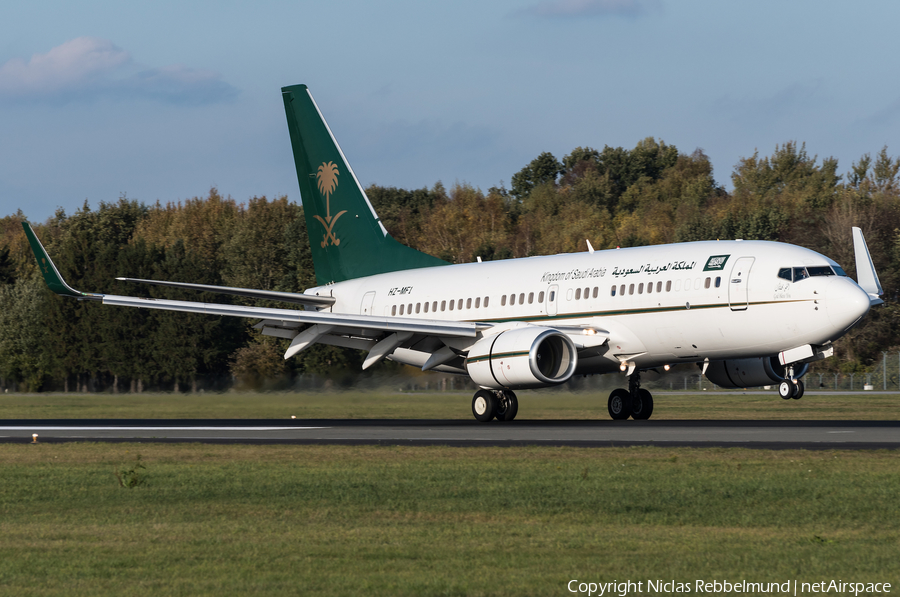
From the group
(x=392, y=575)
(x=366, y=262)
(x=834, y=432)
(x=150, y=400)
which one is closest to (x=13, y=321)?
(x=150, y=400)

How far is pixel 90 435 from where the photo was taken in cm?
2547

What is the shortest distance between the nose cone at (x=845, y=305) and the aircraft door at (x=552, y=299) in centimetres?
719

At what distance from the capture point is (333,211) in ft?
124

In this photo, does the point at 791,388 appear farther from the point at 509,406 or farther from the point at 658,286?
the point at 509,406

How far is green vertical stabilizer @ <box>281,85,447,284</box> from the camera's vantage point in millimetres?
36969

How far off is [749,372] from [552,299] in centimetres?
552

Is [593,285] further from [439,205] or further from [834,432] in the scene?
[439,205]

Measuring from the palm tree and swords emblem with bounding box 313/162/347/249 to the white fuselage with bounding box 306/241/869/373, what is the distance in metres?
6.97

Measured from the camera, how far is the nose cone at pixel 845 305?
25.2 m

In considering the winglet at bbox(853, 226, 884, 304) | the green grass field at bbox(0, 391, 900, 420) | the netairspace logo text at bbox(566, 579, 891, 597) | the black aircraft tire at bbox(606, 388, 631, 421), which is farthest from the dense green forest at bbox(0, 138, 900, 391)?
the netairspace logo text at bbox(566, 579, 891, 597)

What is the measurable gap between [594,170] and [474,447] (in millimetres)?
107455

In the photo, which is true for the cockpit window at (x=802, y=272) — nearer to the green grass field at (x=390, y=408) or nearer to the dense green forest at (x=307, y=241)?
the green grass field at (x=390, y=408)

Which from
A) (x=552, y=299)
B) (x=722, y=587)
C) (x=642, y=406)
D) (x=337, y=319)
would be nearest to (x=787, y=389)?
(x=642, y=406)

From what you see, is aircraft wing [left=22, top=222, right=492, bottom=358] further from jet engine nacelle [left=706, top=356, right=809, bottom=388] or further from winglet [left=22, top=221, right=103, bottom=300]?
jet engine nacelle [left=706, top=356, right=809, bottom=388]
